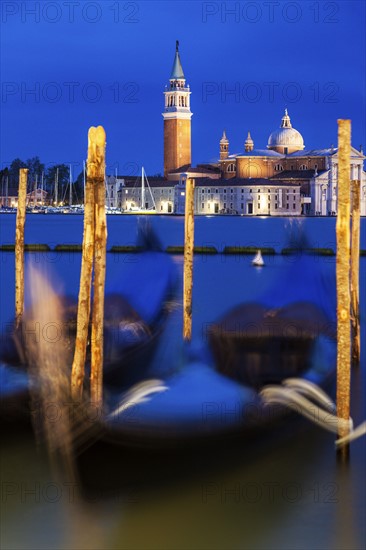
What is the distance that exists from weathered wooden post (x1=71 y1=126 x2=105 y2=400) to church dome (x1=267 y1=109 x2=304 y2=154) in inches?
2394

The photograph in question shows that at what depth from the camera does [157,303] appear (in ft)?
24.8

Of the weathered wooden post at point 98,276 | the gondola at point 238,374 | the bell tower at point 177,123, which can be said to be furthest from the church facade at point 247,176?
the weathered wooden post at point 98,276

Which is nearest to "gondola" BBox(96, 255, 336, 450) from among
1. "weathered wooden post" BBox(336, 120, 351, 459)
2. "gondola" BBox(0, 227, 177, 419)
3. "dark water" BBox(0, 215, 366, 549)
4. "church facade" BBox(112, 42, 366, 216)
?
"dark water" BBox(0, 215, 366, 549)

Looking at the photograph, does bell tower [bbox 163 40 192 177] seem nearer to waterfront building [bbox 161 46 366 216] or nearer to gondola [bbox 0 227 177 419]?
waterfront building [bbox 161 46 366 216]

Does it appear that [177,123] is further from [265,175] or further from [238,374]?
[238,374]

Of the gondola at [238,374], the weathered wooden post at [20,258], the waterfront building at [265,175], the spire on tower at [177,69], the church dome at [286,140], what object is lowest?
the gondola at [238,374]

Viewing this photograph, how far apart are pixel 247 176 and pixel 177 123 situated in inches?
240

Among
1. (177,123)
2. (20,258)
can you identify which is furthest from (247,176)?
(20,258)

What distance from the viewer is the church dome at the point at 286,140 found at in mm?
65062

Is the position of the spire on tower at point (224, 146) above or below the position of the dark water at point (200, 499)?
above

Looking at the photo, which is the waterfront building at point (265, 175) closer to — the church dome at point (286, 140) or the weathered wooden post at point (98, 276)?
the church dome at point (286, 140)

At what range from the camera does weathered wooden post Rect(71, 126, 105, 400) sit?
508 cm

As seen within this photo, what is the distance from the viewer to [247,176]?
63.4 meters

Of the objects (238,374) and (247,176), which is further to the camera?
(247,176)
